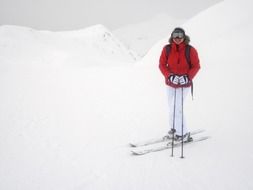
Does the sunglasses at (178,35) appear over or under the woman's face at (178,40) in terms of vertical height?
over

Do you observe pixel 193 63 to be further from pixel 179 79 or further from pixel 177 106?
pixel 177 106

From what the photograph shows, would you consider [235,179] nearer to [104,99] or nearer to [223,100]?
[223,100]

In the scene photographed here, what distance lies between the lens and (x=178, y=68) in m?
6.12

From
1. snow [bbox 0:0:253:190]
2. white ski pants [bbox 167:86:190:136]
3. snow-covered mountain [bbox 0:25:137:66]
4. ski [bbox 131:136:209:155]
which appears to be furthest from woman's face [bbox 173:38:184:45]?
snow-covered mountain [bbox 0:25:137:66]

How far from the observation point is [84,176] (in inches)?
202

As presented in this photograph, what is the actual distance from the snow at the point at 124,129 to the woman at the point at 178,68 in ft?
2.76

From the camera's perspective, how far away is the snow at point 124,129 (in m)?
5.06

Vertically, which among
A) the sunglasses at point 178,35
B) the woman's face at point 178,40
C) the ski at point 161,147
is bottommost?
the ski at point 161,147

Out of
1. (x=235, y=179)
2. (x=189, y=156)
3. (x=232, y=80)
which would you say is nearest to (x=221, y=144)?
(x=189, y=156)

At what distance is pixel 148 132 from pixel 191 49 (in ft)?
9.24

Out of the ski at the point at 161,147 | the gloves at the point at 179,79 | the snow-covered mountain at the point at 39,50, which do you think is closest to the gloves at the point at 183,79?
the gloves at the point at 179,79

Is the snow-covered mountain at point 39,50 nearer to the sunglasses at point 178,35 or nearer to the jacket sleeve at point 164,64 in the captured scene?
the jacket sleeve at point 164,64

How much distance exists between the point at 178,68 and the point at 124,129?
2807 mm

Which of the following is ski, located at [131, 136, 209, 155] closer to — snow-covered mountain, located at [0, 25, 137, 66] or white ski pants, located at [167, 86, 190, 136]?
white ski pants, located at [167, 86, 190, 136]
